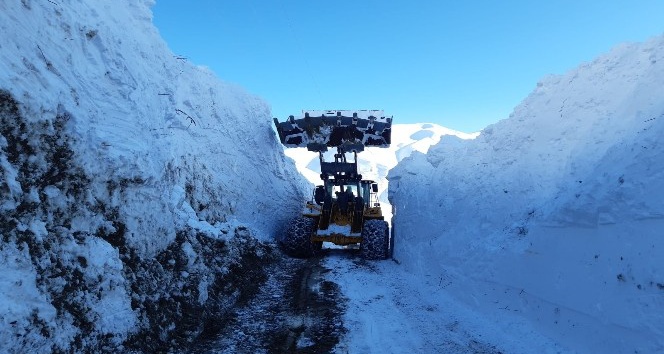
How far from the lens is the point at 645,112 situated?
6641 mm

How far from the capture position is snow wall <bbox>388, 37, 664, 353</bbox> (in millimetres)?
5172

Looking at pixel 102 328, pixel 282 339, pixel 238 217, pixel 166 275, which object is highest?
pixel 238 217

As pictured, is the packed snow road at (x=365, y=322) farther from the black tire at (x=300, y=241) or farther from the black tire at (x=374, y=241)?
the black tire at (x=300, y=241)

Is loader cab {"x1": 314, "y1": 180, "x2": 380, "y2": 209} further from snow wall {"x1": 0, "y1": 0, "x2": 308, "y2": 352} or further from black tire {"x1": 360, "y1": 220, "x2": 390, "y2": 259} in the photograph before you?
snow wall {"x1": 0, "y1": 0, "x2": 308, "y2": 352}

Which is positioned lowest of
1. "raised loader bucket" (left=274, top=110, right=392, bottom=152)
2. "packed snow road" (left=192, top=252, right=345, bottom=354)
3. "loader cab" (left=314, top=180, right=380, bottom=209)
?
"packed snow road" (left=192, top=252, right=345, bottom=354)

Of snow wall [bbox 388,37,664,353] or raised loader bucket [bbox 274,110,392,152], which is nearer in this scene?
snow wall [bbox 388,37,664,353]

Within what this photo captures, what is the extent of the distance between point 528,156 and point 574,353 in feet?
17.8

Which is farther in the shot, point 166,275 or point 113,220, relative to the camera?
point 166,275

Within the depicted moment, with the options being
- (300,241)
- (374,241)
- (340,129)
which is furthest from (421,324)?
(340,129)

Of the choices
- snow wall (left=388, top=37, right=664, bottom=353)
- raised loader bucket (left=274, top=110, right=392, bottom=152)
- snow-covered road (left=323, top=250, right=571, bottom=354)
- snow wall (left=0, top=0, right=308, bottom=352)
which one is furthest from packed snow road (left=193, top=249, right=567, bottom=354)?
raised loader bucket (left=274, top=110, right=392, bottom=152)

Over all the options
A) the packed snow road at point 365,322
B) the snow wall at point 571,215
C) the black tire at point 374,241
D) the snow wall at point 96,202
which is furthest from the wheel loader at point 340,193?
the snow wall at point 96,202

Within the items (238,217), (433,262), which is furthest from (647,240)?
(238,217)

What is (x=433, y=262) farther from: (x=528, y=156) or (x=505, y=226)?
(x=528, y=156)

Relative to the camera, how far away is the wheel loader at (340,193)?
1337 centimetres
